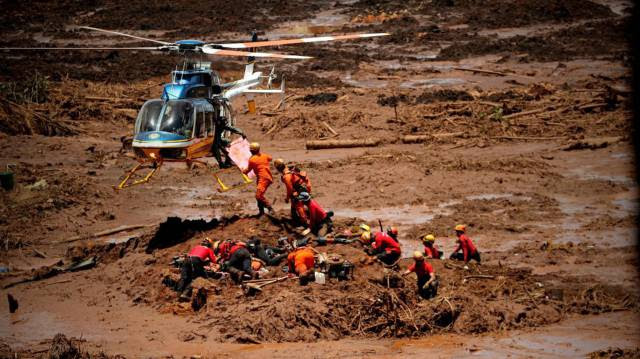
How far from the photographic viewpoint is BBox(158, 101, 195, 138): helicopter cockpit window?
15.7 metres

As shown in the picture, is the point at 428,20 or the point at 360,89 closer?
the point at 360,89

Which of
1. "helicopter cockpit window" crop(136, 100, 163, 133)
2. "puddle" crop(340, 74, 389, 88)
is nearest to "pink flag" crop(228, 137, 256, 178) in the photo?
"helicopter cockpit window" crop(136, 100, 163, 133)

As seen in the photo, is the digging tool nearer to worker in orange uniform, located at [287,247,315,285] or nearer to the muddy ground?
the muddy ground

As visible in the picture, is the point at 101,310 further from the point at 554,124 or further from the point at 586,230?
the point at 554,124

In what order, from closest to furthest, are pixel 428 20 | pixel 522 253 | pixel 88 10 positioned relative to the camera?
pixel 522 253, pixel 428 20, pixel 88 10

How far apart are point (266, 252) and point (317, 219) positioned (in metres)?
1.53

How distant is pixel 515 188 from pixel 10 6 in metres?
45.1

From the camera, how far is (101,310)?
14.8 m

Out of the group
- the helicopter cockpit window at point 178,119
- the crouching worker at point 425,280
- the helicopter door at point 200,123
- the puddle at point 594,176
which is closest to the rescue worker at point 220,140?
the helicopter door at point 200,123

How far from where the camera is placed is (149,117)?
622 inches

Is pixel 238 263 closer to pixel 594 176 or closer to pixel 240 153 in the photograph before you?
pixel 240 153

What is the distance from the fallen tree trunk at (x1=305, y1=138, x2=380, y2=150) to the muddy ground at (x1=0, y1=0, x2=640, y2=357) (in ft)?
0.87

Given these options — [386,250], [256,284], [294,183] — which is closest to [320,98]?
[294,183]

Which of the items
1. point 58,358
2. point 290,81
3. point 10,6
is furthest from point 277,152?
point 10,6
